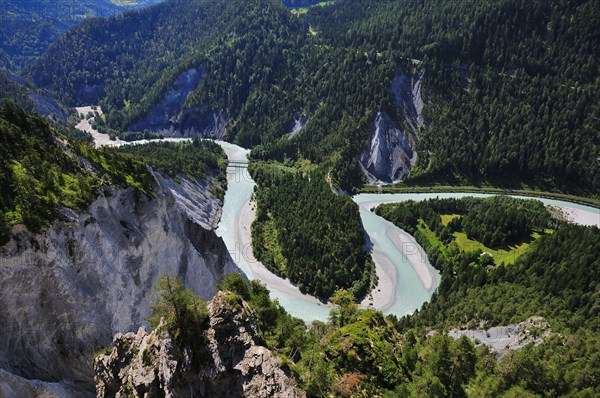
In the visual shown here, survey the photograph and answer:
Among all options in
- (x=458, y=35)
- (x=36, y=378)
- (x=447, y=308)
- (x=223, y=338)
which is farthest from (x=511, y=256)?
(x=458, y=35)

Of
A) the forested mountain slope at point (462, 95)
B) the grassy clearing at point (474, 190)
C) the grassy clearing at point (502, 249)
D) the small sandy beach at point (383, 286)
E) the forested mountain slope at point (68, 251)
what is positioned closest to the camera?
the forested mountain slope at point (68, 251)

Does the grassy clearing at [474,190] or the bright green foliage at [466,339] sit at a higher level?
the bright green foliage at [466,339]

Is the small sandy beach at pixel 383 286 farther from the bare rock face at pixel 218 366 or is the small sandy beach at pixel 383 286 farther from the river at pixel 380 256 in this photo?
the bare rock face at pixel 218 366

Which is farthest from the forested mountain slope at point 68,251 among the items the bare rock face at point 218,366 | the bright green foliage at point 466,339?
the bright green foliage at point 466,339

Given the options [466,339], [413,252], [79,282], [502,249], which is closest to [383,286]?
[413,252]

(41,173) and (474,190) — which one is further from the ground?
(41,173)

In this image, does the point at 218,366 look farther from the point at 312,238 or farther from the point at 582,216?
the point at 582,216

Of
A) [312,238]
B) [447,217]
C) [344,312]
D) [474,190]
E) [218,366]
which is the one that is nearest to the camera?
[218,366]

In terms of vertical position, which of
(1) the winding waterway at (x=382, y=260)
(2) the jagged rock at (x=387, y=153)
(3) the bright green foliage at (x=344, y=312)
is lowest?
(1) the winding waterway at (x=382, y=260)
